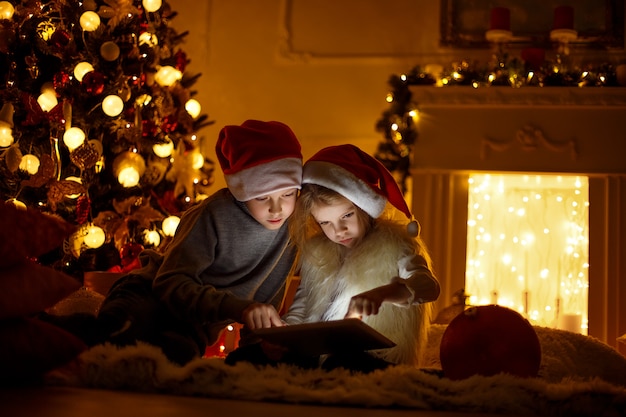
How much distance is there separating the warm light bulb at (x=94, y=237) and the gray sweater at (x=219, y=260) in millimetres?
1206

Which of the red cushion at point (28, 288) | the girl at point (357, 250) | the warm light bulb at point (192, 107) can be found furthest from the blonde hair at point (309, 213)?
the warm light bulb at point (192, 107)

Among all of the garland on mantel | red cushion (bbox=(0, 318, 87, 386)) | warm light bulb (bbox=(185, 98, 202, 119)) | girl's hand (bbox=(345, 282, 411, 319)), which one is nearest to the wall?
the garland on mantel

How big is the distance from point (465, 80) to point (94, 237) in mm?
1749

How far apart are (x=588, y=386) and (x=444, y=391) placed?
194 mm

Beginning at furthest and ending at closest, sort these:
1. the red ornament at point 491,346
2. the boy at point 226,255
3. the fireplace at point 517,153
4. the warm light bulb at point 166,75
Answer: the fireplace at point 517,153
the warm light bulb at point 166,75
the boy at point 226,255
the red ornament at point 491,346

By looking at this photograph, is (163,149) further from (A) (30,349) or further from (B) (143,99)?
(A) (30,349)

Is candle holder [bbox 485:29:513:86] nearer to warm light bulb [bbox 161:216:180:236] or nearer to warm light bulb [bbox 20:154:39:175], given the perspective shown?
warm light bulb [bbox 161:216:180:236]

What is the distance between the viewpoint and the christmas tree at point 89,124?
10.4 ft

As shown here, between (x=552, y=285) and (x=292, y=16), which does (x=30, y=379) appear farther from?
(x=292, y=16)

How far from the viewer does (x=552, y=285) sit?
394 cm

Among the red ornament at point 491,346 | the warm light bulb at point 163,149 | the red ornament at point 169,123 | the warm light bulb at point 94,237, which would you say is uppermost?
the red ornament at point 169,123

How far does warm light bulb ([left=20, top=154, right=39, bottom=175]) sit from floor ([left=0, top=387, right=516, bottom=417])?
207cm

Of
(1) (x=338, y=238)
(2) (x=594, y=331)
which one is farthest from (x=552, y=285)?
(1) (x=338, y=238)

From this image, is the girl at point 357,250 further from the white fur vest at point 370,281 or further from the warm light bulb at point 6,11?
the warm light bulb at point 6,11
